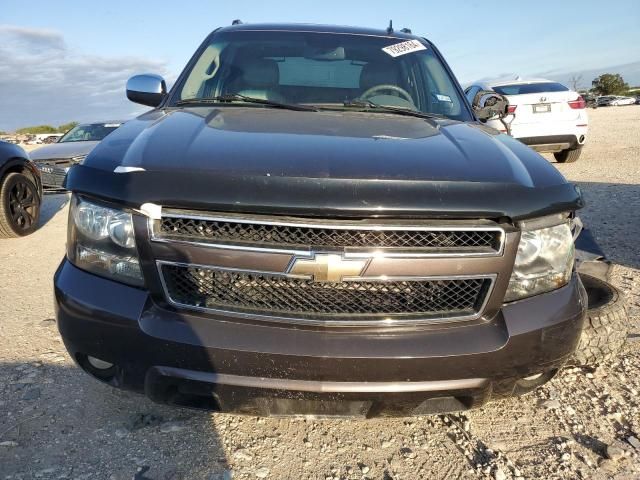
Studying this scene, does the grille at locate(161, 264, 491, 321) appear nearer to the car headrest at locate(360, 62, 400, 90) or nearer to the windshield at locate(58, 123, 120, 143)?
the car headrest at locate(360, 62, 400, 90)

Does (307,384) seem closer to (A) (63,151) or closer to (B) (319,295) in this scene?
(B) (319,295)

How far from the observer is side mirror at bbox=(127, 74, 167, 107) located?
3291 millimetres

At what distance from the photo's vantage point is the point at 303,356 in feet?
5.62

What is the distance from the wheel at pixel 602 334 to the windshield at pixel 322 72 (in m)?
1.29

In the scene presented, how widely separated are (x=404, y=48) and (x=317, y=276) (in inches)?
88.8

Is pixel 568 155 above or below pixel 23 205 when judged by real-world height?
below

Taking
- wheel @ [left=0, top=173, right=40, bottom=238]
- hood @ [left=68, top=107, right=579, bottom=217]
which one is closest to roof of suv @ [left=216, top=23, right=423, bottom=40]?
hood @ [left=68, top=107, right=579, bottom=217]

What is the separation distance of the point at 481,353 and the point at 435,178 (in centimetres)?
62

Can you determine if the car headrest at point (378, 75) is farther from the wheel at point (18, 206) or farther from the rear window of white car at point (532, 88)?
the rear window of white car at point (532, 88)

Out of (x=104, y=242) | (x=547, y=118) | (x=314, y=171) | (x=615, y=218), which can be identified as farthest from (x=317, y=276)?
(x=547, y=118)

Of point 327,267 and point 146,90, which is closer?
point 327,267

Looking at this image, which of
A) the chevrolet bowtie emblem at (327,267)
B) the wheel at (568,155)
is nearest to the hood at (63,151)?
the chevrolet bowtie emblem at (327,267)

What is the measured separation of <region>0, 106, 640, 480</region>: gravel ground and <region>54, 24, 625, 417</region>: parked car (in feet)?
1.26

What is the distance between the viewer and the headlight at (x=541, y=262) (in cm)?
186
